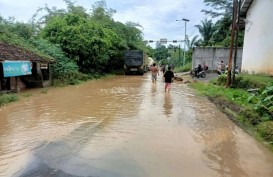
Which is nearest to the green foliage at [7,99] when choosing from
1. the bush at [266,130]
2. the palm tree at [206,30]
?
the bush at [266,130]

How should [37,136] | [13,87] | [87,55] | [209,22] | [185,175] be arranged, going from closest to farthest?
1. [185,175]
2. [37,136]
3. [13,87]
4. [87,55]
5. [209,22]

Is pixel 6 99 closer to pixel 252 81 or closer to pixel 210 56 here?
pixel 252 81

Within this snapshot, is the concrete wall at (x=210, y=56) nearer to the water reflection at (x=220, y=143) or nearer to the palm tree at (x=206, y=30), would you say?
the palm tree at (x=206, y=30)

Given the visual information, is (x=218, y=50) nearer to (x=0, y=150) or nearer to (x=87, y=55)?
(x=87, y=55)

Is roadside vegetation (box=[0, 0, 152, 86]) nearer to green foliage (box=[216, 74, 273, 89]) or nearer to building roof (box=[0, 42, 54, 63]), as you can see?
building roof (box=[0, 42, 54, 63])

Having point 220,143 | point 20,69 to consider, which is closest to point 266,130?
point 220,143

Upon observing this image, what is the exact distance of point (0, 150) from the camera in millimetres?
5770

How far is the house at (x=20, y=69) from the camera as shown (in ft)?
43.8

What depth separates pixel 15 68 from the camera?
1370 cm

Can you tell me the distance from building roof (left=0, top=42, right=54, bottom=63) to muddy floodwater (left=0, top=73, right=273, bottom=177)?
3.95 meters

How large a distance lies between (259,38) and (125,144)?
12680mm

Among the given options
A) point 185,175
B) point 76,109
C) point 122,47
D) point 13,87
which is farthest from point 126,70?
point 185,175

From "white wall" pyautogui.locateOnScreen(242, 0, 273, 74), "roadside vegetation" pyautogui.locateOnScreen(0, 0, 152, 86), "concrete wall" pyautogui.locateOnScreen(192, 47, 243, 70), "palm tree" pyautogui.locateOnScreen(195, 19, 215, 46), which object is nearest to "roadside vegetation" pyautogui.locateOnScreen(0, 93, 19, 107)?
"roadside vegetation" pyautogui.locateOnScreen(0, 0, 152, 86)

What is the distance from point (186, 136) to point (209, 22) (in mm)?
38366
